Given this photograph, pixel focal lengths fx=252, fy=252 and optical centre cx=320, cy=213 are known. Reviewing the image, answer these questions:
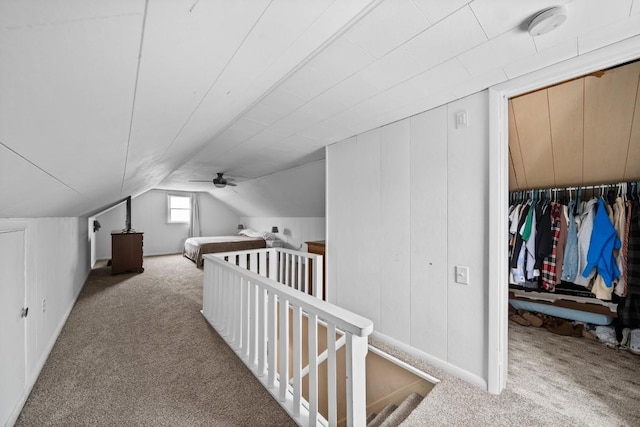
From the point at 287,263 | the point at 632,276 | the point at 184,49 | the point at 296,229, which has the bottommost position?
the point at 287,263

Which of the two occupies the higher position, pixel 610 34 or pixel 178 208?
pixel 610 34

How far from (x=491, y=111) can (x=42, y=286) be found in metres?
3.70

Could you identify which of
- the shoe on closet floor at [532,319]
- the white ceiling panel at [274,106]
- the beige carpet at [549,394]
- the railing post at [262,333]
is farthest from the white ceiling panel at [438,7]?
the shoe on closet floor at [532,319]

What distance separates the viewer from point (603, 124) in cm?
197

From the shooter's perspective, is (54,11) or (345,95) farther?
(345,95)

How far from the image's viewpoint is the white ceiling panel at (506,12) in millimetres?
1051

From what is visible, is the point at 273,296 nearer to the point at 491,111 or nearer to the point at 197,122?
the point at 197,122

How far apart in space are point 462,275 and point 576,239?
4.55 feet

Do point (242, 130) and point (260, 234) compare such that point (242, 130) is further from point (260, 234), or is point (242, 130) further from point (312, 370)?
point (260, 234)

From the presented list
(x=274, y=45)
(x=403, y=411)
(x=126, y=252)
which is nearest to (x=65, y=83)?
(x=274, y=45)

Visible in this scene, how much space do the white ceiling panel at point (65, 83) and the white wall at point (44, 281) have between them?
1070 mm

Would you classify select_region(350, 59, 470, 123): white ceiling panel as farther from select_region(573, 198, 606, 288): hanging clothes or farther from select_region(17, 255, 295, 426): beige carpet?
select_region(17, 255, 295, 426): beige carpet

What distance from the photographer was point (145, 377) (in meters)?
1.84

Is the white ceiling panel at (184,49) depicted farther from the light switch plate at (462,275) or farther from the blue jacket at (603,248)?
the blue jacket at (603,248)
